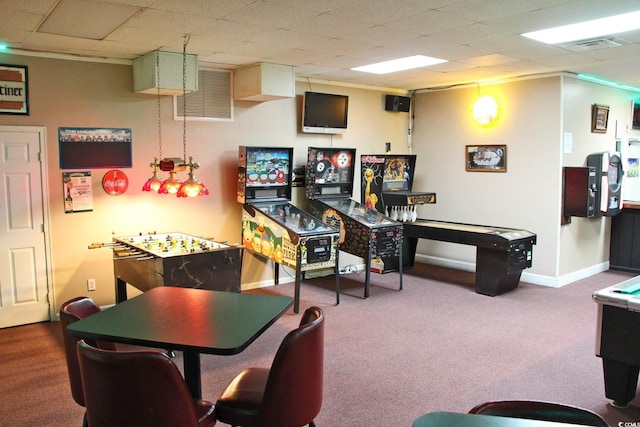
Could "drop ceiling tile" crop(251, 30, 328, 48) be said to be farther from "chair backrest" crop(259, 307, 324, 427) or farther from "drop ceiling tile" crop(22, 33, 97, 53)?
"chair backrest" crop(259, 307, 324, 427)

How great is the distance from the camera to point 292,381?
2.23 meters

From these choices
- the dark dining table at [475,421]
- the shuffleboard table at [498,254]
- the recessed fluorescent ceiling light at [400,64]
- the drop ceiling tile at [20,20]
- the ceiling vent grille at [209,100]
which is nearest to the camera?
the dark dining table at [475,421]

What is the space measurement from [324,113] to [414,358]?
3.62 m

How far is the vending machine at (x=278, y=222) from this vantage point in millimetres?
5410

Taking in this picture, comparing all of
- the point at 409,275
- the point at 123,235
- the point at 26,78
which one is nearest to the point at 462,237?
the point at 409,275

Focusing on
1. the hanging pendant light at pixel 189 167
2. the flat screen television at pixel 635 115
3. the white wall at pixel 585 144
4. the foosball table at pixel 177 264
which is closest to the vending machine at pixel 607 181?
the white wall at pixel 585 144

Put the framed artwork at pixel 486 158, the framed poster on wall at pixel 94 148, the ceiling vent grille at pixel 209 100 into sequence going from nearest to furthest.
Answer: the framed poster on wall at pixel 94 148 → the ceiling vent grille at pixel 209 100 → the framed artwork at pixel 486 158

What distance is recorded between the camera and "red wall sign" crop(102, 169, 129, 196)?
5.34m

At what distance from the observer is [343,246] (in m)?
6.32

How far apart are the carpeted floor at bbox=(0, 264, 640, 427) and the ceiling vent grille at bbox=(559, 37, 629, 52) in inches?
105

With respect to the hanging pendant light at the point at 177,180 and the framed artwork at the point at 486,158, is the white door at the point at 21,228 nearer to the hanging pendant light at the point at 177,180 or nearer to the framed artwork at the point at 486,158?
the hanging pendant light at the point at 177,180

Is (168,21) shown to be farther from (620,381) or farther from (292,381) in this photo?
(620,381)

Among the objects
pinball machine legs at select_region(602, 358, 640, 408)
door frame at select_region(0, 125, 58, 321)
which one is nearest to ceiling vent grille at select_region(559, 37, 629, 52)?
pinball machine legs at select_region(602, 358, 640, 408)

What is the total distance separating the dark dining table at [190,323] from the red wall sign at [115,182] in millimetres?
2652
